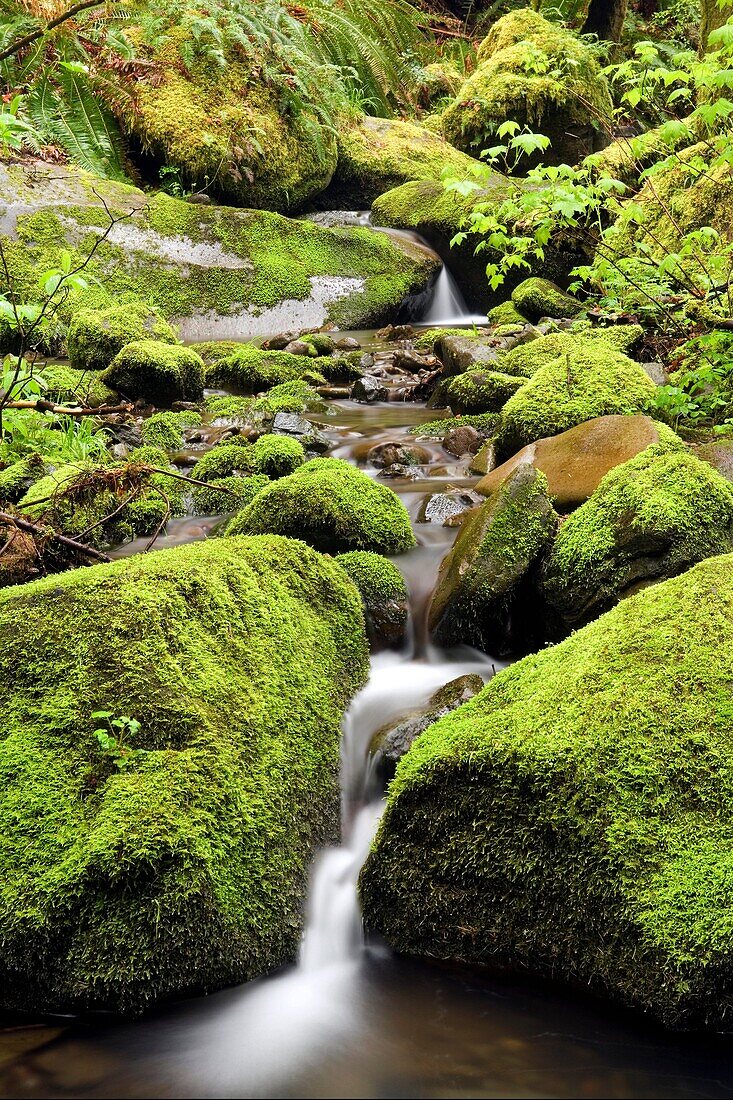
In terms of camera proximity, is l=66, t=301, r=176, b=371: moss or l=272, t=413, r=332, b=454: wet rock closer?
l=272, t=413, r=332, b=454: wet rock

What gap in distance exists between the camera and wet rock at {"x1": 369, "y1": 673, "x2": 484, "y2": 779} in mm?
3299

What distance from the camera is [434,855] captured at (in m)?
2.63

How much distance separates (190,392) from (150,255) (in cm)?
375

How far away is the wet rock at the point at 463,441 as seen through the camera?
21.4ft

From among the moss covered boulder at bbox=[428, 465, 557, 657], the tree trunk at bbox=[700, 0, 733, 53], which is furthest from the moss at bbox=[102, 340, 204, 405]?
the tree trunk at bbox=[700, 0, 733, 53]

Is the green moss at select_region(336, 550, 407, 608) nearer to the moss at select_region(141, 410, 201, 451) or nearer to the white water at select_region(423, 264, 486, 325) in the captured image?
the moss at select_region(141, 410, 201, 451)

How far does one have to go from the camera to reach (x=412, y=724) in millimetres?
3379

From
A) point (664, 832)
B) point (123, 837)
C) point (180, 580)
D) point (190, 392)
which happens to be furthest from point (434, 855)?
point (190, 392)

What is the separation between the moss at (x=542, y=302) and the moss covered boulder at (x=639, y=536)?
6.42 meters

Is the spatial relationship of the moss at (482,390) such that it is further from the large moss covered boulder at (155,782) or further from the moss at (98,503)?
the large moss covered boulder at (155,782)

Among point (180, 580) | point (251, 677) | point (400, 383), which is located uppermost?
point (180, 580)

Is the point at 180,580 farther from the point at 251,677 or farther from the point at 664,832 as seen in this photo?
the point at 664,832

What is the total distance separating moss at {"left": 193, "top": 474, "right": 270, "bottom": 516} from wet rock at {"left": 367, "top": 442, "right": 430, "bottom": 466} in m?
1.09

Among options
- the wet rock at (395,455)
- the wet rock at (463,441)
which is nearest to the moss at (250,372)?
the wet rock at (395,455)
